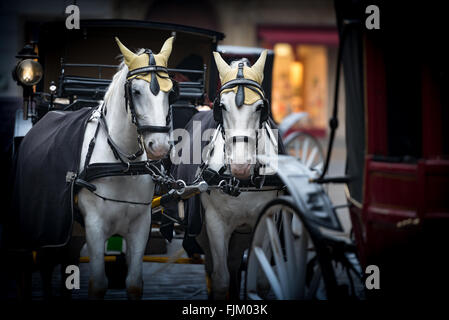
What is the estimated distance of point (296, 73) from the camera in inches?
675

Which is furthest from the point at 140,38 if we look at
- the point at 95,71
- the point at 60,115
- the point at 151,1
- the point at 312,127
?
the point at 312,127

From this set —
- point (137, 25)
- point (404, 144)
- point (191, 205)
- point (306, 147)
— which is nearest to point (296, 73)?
point (306, 147)

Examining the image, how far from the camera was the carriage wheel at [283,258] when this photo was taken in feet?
9.12

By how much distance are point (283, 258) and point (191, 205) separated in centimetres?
105

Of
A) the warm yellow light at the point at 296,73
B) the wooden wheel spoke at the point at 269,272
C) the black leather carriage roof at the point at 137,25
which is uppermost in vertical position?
the warm yellow light at the point at 296,73

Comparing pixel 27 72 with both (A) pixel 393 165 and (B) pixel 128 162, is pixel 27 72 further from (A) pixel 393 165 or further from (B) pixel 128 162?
(A) pixel 393 165

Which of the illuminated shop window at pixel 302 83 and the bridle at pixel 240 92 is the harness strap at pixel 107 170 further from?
the illuminated shop window at pixel 302 83

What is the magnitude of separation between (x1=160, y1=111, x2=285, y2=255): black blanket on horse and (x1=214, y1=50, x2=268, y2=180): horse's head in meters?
0.49

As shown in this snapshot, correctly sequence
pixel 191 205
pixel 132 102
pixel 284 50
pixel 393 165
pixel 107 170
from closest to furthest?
1. pixel 393 165
2. pixel 132 102
3. pixel 107 170
4. pixel 191 205
5. pixel 284 50

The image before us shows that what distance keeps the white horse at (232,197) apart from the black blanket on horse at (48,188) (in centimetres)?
88

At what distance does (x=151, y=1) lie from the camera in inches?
627

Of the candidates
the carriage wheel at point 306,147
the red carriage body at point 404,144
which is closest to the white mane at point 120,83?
the red carriage body at point 404,144

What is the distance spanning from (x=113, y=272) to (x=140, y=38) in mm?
2022

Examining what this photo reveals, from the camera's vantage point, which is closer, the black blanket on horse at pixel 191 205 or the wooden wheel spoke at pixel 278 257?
the wooden wheel spoke at pixel 278 257
